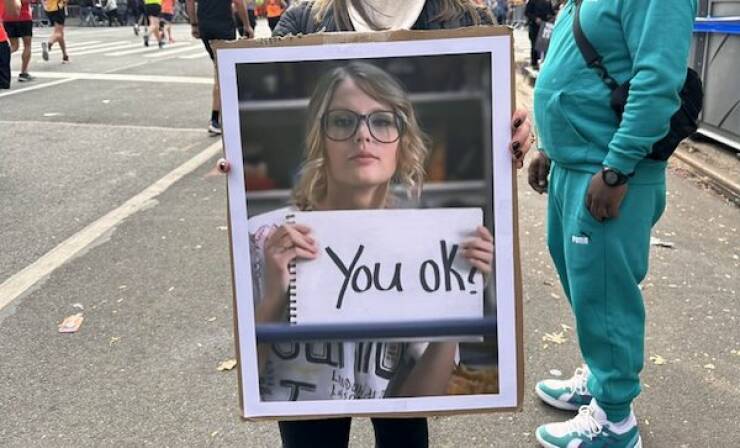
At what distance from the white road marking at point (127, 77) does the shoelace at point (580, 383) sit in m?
10.4

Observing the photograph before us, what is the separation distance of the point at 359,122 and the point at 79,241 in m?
3.78

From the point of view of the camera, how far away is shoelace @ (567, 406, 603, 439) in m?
2.55

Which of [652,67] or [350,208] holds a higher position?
[652,67]

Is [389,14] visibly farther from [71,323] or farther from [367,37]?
[71,323]

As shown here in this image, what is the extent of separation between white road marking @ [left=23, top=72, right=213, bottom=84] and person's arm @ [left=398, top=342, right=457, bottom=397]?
37.2 feet

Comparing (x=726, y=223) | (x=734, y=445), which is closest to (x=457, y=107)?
(x=734, y=445)

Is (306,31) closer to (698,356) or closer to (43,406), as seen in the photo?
(43,406)

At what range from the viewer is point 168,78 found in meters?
12.7

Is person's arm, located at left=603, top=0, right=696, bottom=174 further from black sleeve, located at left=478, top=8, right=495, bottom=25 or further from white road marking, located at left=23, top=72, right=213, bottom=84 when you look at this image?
white road marking, located at left=23, top=72, right=213, bottom=84

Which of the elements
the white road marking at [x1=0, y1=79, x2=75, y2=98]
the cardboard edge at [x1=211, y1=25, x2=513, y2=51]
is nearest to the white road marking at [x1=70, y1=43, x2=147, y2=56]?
the white road marking at [x1=0, y1=79, x2=75, y2=98]

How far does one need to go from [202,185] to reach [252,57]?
471cm

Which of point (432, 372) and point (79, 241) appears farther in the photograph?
point (79, 241)

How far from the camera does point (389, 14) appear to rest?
177 cm

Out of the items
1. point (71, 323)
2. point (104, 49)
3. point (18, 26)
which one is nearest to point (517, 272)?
point (71, 323)
